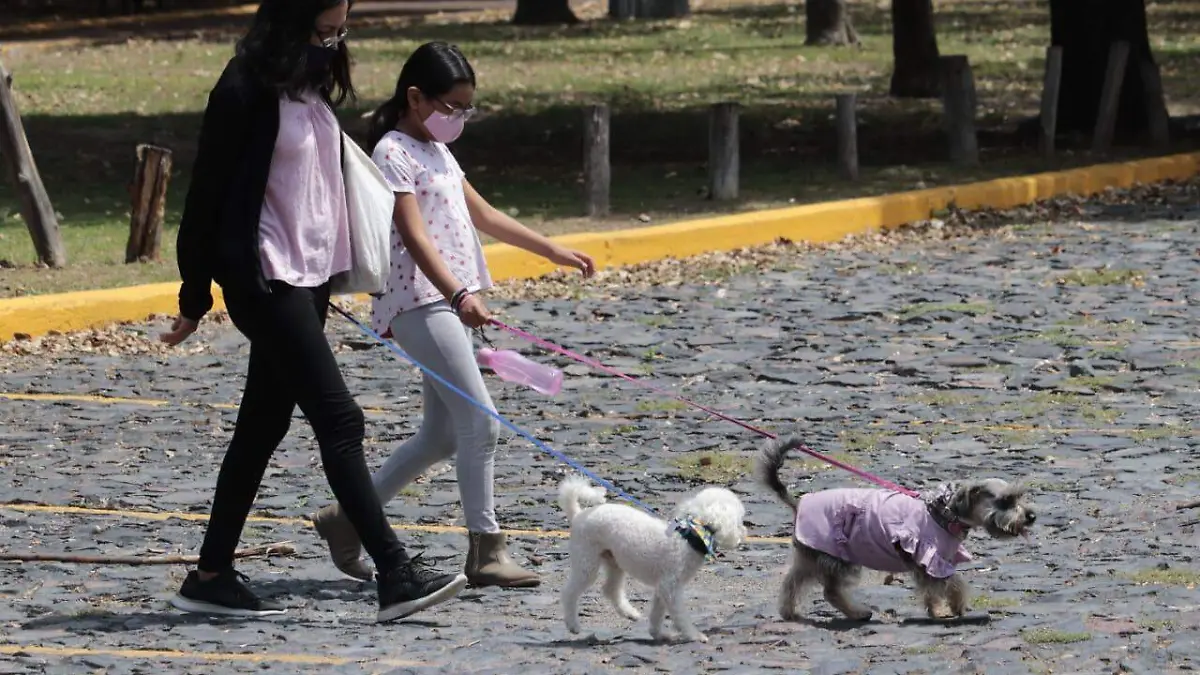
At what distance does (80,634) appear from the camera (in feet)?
19.3

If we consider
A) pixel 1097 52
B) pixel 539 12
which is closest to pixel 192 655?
pixel 1097 52

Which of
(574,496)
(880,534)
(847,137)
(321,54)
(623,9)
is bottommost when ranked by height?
(623,9)

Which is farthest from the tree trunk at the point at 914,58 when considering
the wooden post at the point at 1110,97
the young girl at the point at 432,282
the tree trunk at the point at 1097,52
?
the young girl at the point at 432,282

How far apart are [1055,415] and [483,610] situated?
11.7 ft

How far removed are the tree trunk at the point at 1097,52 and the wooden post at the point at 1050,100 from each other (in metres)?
1.16

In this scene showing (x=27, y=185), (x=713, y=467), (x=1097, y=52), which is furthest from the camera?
(x=1097, y=52)

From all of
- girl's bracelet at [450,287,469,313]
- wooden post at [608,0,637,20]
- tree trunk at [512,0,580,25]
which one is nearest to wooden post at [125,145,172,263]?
girl's bracelet at [450,287,469,313]

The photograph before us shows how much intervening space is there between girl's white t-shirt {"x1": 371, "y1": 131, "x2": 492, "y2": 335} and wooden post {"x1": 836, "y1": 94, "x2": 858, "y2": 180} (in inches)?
449

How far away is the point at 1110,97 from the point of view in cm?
1927

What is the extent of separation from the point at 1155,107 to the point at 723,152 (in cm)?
541

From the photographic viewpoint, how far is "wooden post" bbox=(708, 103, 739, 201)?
1617cm

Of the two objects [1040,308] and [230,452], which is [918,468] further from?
[1040,308]

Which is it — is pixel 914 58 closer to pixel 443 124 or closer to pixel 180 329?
pixel 443 124

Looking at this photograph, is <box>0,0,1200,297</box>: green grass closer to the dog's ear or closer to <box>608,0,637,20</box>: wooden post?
<box>608,0,637,20</box>: wooden post
